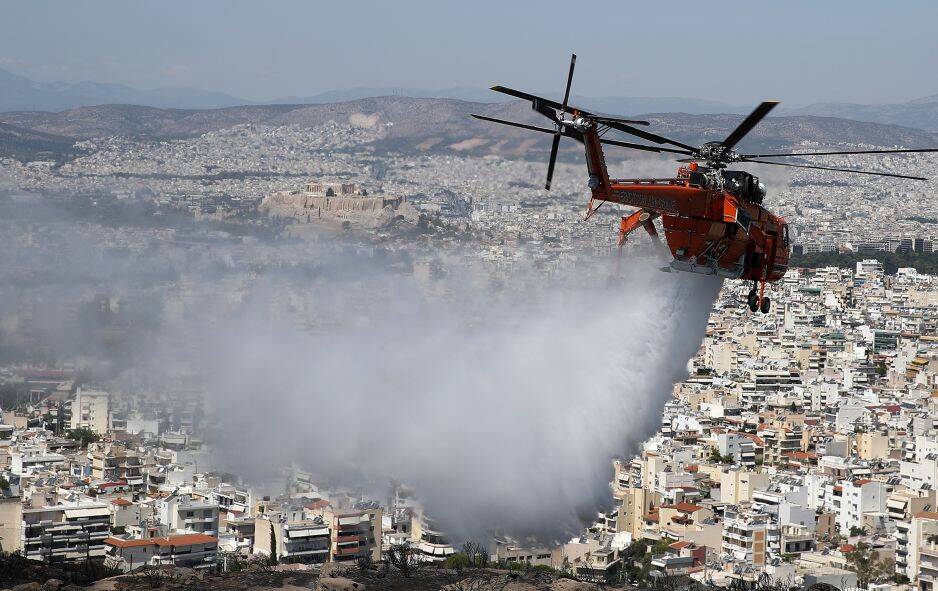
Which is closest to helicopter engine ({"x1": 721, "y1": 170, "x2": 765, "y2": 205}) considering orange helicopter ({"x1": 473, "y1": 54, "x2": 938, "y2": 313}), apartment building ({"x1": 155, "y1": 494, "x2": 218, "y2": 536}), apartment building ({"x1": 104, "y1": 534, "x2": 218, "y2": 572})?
orange helicopter ({"x1": 473, "y1": 54, "x2": 938, "y2": 313})

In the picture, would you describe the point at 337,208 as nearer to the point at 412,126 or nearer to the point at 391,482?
the point at 391,482

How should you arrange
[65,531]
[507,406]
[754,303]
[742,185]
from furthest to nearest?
1. [65,531]
2. [507,406]
3. [754,303]
4. [742,185]

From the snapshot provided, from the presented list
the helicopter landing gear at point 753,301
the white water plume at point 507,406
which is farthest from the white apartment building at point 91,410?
the helicopter landing gear at point 753,301

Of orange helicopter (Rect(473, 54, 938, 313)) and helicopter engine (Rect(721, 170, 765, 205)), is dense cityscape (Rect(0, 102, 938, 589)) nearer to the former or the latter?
orange helicopter (Rect(473, 54, 938, 313))

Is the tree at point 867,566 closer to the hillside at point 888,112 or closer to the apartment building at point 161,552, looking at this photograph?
the apartment building at point 161,552

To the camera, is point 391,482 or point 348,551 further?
point 348,551

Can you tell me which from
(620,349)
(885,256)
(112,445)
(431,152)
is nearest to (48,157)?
(431,152)

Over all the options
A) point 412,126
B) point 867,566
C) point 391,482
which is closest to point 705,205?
point 391,482

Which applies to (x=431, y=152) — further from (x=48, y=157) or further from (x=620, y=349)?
(x=620, y=349)
